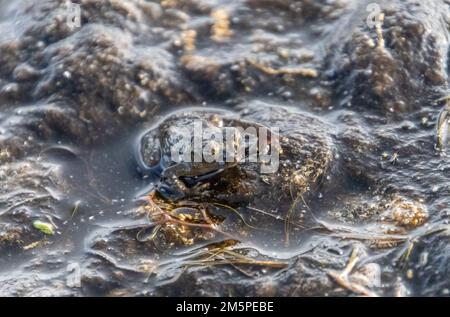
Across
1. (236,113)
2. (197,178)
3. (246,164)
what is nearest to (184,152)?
(197,178)

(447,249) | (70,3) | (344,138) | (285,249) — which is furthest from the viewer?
(70,3)

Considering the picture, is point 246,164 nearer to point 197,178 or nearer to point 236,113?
point 197,178

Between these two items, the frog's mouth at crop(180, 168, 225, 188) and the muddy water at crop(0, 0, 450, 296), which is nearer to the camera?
the muddy water at crop(0, 0, 450, 296)

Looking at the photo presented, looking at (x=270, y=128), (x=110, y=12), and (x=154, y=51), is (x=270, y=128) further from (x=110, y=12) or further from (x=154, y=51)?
(x=110, y=12)

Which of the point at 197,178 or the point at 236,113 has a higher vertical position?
the point at 236,113

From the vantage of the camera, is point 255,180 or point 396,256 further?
point 255,180

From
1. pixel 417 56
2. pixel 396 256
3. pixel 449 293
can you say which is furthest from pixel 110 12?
pixel 449 293

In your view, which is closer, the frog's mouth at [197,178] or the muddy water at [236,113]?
the muddy water at [236,113]

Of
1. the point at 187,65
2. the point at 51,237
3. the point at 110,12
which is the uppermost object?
the point at 110,12
